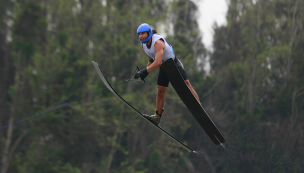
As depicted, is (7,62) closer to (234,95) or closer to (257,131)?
(234,95)

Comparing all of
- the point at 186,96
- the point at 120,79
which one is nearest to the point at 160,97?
the point at 186,96

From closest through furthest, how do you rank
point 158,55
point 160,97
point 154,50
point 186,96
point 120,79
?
point 158,55 → point 154,50 → point 186,96 → point 160,97 → point 120,79

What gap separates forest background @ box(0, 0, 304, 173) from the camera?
11805 mm

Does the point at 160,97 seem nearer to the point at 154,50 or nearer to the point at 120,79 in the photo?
the point at 154,50

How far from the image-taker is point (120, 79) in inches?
628

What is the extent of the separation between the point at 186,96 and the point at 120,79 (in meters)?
11.7

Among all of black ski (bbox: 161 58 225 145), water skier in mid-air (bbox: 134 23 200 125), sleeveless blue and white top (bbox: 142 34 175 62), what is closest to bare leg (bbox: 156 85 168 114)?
water skier in mid-air (bbox: 134 23 200 125)

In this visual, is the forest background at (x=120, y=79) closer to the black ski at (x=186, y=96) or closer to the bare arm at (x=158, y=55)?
the black ski at (x=186, y=96)

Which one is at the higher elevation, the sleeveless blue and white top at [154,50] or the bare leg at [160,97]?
the sleeveless blue and white top at [154,50]

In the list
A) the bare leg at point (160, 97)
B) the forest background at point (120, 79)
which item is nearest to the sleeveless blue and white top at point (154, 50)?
the bare leg at point (160, 97)

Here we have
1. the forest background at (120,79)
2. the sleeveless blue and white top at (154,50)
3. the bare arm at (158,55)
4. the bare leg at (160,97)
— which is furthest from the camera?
the forest background at (120,79)

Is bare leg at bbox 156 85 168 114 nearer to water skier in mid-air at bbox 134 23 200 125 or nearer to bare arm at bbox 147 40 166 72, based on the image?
water skier in mid-air at bbox 134 23 200 125

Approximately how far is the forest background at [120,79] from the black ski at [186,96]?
5708 mm

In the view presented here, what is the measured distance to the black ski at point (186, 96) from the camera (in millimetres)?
4176
